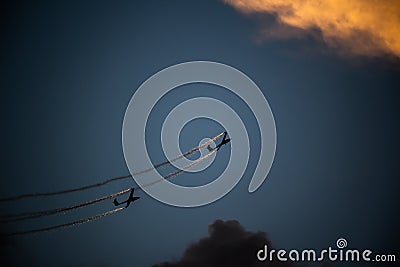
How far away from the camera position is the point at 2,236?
2218 inches

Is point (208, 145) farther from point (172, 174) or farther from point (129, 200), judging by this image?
point (129, 200)

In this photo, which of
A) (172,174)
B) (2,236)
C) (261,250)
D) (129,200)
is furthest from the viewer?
(261,250)

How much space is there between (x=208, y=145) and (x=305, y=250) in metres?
32.0

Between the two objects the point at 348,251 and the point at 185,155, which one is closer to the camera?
the point at 185,155

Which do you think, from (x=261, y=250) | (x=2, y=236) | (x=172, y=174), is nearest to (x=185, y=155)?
(x=172, y=174)

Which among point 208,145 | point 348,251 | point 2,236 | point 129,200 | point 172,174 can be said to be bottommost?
point 348,251

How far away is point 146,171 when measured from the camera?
80.8 m

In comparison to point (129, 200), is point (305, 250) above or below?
below

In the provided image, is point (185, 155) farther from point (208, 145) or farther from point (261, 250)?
point (261, 250)

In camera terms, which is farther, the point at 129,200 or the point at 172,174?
the point at 172,174

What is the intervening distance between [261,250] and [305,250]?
10538mm

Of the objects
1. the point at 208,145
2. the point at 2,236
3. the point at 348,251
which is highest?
the point at 208,145

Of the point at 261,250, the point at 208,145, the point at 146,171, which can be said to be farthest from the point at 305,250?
the point at 146,171

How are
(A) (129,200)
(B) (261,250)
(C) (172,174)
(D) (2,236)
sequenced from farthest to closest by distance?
(B) (261,250), (C) (172,174), (A) (129,200), (D) (2,236)
